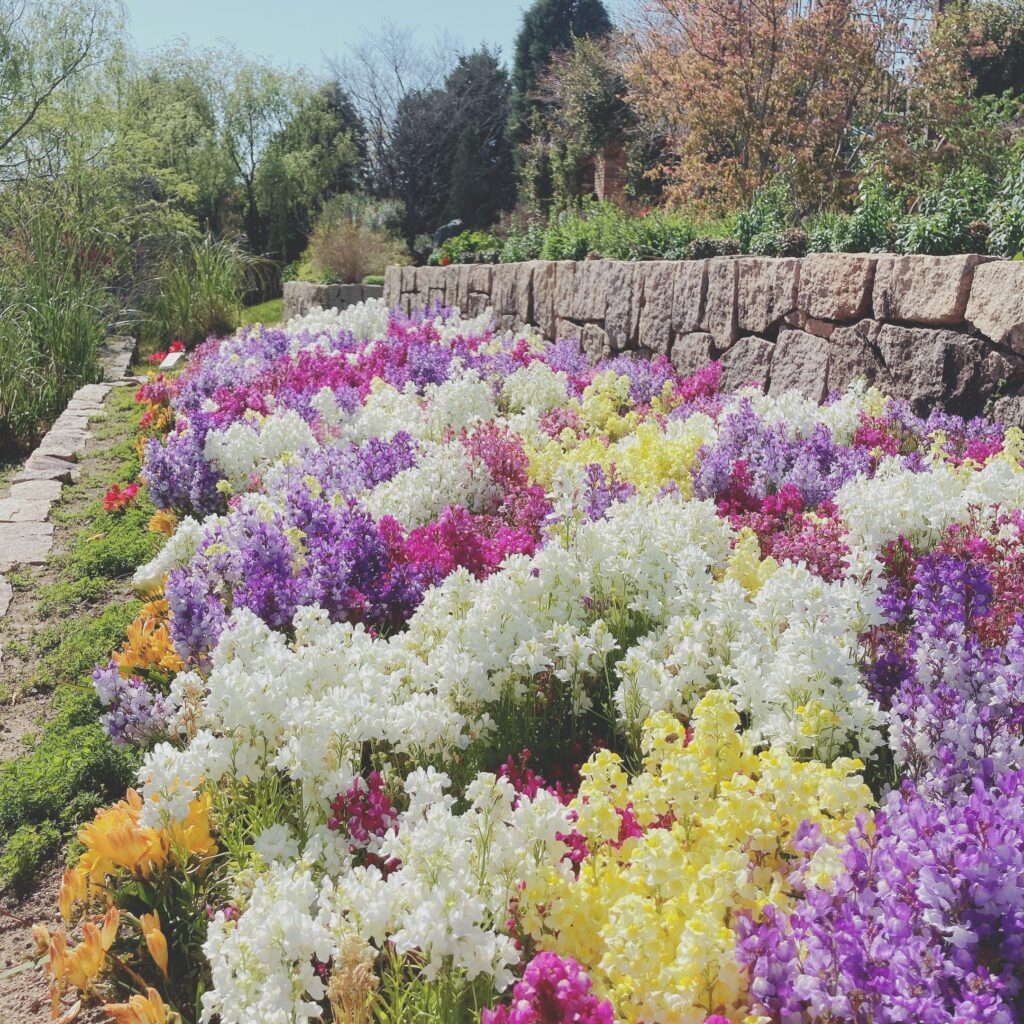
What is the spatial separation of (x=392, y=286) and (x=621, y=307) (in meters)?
7.43

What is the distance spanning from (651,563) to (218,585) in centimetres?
165

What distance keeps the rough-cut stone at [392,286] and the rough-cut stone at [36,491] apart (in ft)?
26.0

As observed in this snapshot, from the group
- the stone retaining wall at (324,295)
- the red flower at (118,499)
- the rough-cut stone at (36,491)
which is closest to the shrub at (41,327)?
the rough-cut stone at (36,491)

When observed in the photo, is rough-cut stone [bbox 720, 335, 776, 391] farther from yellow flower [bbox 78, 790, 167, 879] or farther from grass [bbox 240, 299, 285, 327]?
grass [bbox 240, 299, 285, 327]

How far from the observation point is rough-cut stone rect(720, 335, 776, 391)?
245 inches

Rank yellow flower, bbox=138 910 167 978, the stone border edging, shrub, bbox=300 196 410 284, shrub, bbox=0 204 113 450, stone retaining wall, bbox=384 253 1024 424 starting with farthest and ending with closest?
shrub, bbox=300 196 410 284 < shrub, bbox=0 204 113 450 < the stone border edging < stone retaining wall, bbox=384 253 1024 424 < yellow flower, bbox=138 910 167 978

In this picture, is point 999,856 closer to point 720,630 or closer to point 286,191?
point 720,630

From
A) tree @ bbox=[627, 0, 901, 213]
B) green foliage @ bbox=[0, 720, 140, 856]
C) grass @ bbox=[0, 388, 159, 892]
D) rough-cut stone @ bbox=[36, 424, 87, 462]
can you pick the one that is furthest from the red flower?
tree @ bbox=[627, 0, 901, 213]

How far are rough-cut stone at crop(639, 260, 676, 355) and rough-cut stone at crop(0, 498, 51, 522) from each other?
15.5ft

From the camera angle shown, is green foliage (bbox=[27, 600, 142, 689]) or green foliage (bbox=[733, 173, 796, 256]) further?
green foliage (bbox=[733, 173, 796, 256])

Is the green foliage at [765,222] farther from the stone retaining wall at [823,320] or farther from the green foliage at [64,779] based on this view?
the green foliage at [64,779]

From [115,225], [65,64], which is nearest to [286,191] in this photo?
[65,64]

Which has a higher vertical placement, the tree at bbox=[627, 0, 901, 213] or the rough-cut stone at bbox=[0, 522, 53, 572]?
the tree at bbox=[627, 0, 901, 213]

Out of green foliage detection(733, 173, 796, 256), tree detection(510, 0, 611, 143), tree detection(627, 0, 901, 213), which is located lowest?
green foliage detection(733, 173, 796, 256)
